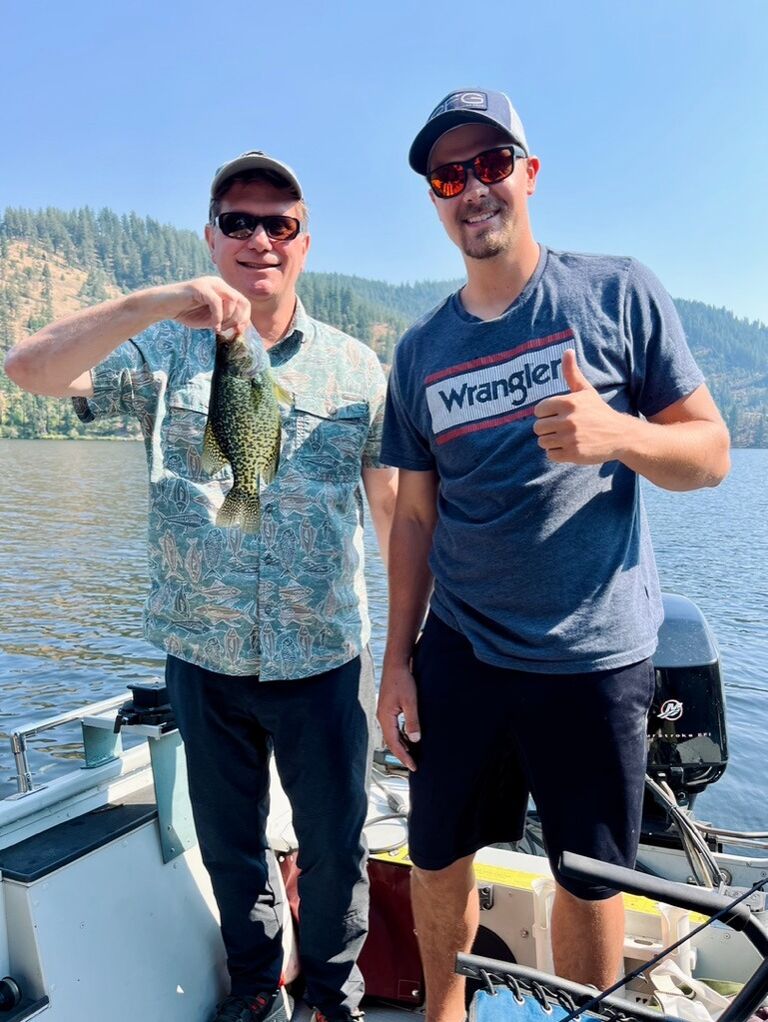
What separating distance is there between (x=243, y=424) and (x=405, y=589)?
838 mm

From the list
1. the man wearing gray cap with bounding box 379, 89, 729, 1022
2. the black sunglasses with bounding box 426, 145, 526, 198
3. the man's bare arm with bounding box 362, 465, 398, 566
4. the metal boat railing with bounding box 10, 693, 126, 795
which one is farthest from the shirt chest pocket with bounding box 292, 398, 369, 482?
the metal boat railing with bounding box 10, 693, 126, 795

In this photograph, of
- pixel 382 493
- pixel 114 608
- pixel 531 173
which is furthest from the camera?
pixel 114 608

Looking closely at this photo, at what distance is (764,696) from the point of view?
38.9 ft

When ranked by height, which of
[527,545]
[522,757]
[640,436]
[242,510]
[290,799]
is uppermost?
[640,436]

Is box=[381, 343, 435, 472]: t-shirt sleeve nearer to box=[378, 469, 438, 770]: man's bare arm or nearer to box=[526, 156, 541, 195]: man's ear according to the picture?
box=[378, 469, 438, 770]: man's bare arm

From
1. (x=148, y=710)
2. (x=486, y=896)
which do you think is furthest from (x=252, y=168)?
(x=486, y=896)

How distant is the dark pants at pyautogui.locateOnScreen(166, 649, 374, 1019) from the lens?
2.66m

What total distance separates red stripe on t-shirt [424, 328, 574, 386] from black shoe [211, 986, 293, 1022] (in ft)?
7.28

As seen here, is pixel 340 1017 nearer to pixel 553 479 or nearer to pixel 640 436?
pixel 553 479

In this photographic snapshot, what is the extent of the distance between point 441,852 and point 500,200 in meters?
1.97

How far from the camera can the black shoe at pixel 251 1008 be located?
2822 millimetres

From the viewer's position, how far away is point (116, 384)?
2.59 meters

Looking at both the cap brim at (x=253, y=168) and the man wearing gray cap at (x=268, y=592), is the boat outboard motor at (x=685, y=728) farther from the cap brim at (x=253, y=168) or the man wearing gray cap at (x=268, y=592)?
the cap brim at (x=253, y=168)

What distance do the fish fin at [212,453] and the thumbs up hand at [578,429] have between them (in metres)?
0.93
